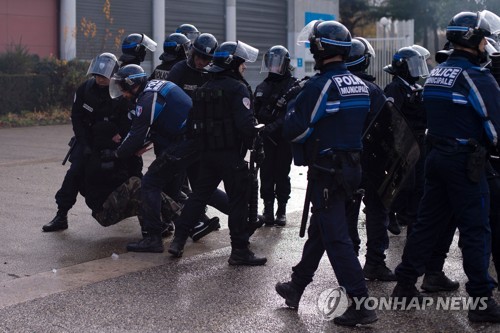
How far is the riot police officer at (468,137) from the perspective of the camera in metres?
5.20

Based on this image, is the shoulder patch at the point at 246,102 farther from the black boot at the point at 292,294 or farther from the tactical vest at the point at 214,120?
the black boot at the point at 292,294

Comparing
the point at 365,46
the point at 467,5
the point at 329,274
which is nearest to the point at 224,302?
the point at 329,274

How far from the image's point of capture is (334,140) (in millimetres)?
5312

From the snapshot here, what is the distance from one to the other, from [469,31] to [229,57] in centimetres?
212

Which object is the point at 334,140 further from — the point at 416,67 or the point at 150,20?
the point at 150,20

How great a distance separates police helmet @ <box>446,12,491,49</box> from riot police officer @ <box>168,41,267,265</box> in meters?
1.92

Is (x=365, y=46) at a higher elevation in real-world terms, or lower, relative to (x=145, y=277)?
higher

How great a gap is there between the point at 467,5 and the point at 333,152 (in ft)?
70.5

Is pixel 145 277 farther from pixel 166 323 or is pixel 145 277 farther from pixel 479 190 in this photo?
pixel 479 190

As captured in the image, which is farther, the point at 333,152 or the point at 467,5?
the point at 467,5

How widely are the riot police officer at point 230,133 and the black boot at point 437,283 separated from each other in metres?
1.39

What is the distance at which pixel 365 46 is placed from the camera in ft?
22.1

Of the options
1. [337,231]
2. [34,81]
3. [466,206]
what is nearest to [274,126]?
[337,231]

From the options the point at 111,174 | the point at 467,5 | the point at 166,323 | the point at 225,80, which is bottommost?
the point at 166,323
